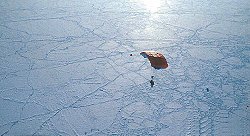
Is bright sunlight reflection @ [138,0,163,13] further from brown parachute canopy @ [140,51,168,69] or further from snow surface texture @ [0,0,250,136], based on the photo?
brown parachute canopy @ [140,51,168,69]

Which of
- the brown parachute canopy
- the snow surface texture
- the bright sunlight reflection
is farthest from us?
the bright sunlight reflection

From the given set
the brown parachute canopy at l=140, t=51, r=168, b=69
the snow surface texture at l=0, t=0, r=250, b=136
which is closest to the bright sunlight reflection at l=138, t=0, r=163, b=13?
the snow surface texture at l=0, t=0, r=250, b=136

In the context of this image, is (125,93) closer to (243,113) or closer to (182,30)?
(243,113)

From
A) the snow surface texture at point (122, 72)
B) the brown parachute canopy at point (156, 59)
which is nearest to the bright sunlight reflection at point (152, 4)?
the snow surface texture at point (122, 72)

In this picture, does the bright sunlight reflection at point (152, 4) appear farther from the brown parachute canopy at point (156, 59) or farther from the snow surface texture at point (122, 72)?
the brown parachute canopy at point (156, 59)

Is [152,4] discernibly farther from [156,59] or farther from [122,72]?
[122,72]
